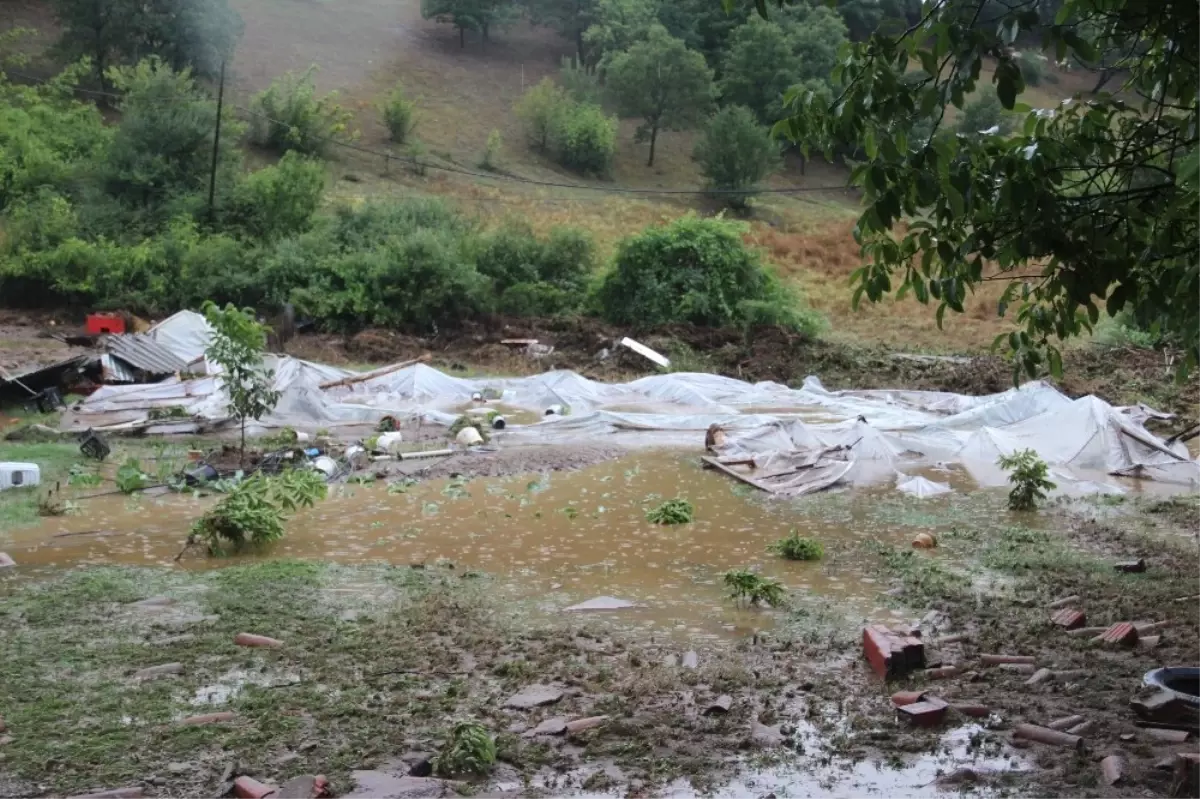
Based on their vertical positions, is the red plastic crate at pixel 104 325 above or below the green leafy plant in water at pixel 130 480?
below

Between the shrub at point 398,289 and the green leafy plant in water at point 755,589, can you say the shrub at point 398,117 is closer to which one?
the shrub at point 398,289

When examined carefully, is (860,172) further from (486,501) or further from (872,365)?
(872,365)

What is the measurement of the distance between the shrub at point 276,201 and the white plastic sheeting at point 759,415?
8.57m

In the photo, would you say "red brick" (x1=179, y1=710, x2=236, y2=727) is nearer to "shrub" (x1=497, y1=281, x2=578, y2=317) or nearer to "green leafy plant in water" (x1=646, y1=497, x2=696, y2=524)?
Result: "green leafy plant in water" (x1=646, y1=497, x2=696, y2=524)

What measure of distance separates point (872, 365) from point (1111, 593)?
15.7 meters

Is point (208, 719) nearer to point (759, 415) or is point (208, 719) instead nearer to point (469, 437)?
point (469, 437)

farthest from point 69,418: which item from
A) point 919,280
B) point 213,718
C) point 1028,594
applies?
point 919,280

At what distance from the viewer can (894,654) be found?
5.65 meters

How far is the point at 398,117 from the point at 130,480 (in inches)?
1435

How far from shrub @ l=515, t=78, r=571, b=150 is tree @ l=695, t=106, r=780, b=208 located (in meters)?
7.69

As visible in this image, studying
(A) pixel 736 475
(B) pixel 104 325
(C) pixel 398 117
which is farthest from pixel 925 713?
(C) pixel 398 117

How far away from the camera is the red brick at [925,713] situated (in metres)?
4.93

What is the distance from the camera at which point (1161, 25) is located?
3.47m

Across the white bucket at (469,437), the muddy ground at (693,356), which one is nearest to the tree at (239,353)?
the white bucket at (469,437)
